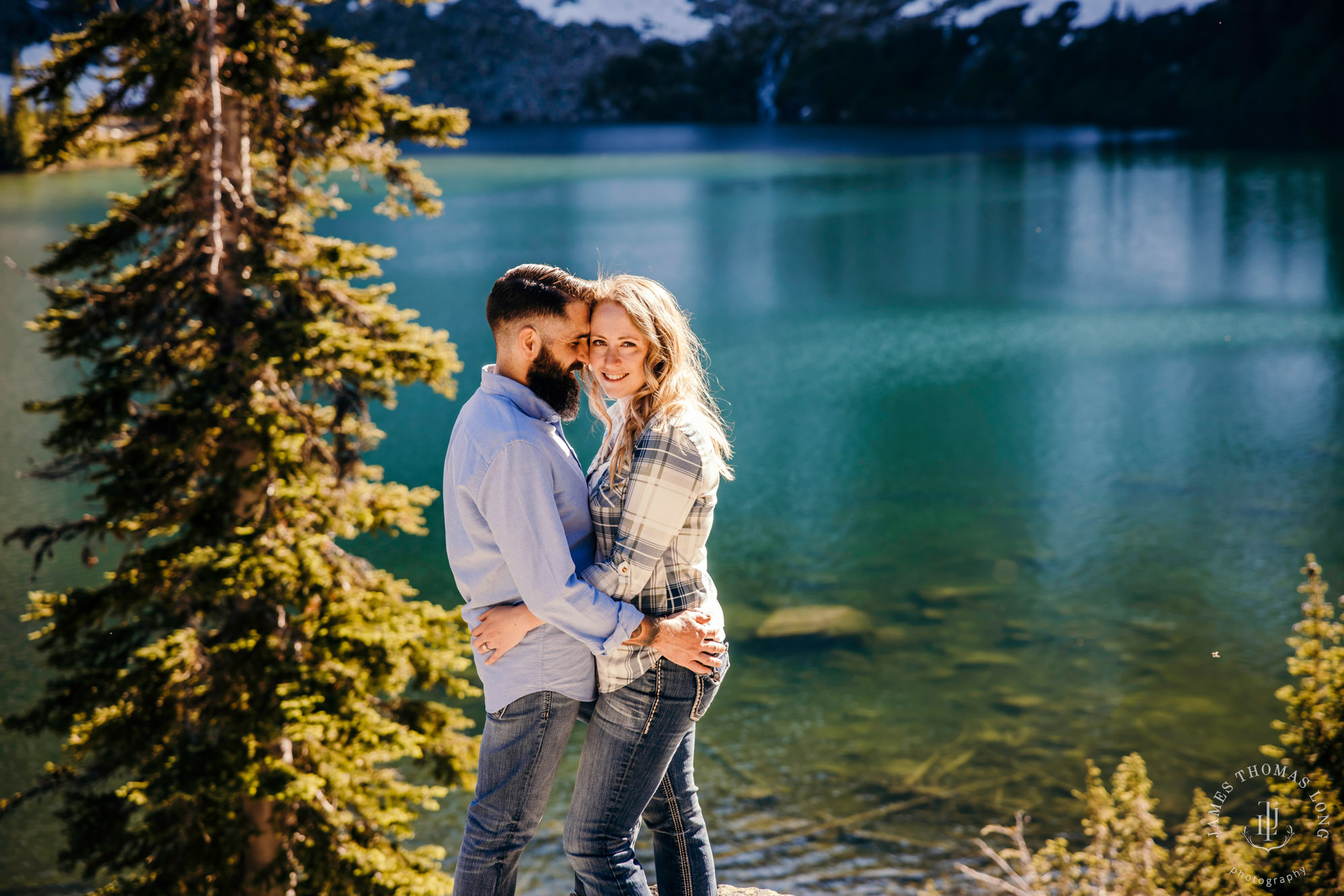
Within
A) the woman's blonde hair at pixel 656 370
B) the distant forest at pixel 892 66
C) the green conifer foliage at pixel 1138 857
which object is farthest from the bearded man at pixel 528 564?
the distant forest at pixel 892 66

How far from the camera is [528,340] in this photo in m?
2.29

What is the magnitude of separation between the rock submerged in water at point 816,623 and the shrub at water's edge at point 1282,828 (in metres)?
9.25

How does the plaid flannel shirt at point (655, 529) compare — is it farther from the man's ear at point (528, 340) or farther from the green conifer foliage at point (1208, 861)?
the green conifer foliage at point (1208, 861)

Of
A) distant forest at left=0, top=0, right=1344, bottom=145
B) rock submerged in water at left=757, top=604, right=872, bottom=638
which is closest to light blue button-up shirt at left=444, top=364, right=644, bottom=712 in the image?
rock submerged in water at left=757, top=604, right=872, bottom=638

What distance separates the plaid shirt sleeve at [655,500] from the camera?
210 cm

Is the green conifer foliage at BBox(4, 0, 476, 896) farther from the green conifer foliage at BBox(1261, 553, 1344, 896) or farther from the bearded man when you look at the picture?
the green conifer foliage at BBox(1261, 553, 1344, 896)

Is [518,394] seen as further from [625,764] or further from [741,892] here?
[741,892]

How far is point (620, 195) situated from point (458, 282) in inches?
943

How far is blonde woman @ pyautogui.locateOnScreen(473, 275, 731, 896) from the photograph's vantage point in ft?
6.93

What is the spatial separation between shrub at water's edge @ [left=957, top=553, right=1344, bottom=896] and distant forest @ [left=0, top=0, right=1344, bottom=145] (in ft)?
136

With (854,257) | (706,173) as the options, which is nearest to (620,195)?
(706,173)

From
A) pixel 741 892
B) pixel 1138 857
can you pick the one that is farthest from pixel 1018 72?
pixel 741 892

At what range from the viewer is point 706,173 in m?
Result: 62.1

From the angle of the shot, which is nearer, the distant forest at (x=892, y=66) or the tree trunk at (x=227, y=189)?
the tree trunk at (x=227, y=189)
